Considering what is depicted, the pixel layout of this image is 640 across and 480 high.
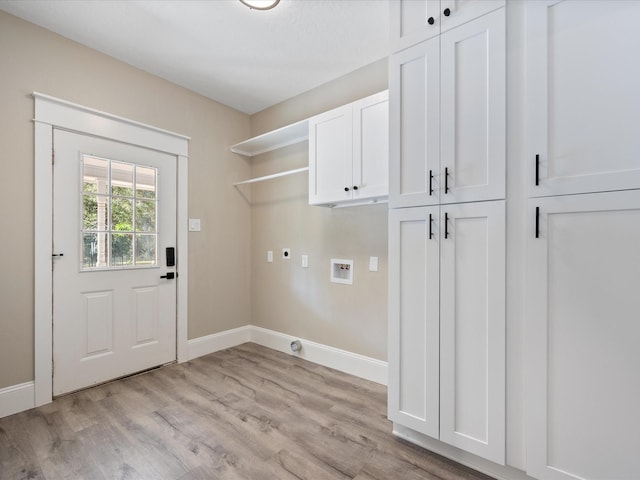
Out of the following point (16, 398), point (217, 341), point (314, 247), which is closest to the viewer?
point (16, 398)

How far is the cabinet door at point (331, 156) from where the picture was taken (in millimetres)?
2482

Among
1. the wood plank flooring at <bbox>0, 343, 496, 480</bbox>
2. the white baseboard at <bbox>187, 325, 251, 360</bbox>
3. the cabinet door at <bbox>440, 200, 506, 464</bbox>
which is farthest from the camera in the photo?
the white baseboard at <bbox>187, 325, 251, 360</bbox>

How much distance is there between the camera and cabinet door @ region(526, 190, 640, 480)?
3.96ft

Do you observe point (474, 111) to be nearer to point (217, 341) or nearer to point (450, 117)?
point (450, 117)

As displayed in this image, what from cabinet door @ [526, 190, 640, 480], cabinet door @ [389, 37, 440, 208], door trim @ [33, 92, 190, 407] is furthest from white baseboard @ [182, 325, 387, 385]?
cabinet door @ [389, 37, 440, 208]

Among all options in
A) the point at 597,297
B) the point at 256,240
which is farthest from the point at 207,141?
the point at 597,297

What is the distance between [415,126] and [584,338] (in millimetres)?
1311

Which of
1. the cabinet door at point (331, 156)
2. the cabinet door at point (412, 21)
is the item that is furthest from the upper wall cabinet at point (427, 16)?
the cabinet door at point (331, 156)

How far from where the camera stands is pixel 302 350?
3.18 m

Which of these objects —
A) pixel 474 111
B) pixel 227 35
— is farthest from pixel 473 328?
pixel 227 35

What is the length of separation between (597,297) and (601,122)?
2.40ft

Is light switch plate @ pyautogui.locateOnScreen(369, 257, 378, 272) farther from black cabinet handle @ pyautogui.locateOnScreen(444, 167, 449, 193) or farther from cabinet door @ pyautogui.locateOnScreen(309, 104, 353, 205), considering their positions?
black cabinet handle @ pyautogui.locateOnScreen(444, 167, 449, 193)

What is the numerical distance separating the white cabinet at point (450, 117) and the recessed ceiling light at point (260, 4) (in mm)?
894

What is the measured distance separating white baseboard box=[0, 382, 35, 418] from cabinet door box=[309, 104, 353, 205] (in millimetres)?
2549
